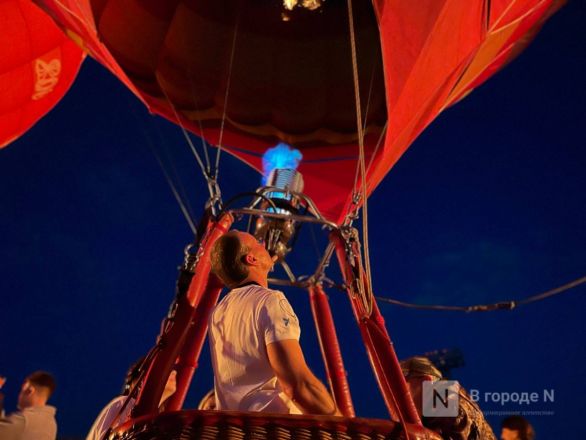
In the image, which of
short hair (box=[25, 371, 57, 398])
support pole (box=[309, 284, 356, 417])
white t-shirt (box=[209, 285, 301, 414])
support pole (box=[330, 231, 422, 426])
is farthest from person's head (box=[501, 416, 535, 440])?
short hair (box=[25, 371, 57, 398])

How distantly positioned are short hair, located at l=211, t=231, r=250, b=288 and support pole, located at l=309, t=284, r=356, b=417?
780 mm

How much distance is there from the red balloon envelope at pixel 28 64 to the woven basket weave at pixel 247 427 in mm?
3560

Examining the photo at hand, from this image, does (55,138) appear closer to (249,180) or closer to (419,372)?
(249,180)

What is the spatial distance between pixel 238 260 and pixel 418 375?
0.70m

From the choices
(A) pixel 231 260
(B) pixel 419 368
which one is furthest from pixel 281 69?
(A) pixel 231 260

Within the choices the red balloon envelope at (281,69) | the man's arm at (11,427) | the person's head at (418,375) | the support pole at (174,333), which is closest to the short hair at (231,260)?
the support pole at (174,333)

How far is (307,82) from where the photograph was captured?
3.74 metres

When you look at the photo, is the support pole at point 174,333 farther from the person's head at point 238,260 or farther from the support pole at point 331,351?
the support pole at point 331,351

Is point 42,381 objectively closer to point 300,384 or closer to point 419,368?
point 419,368

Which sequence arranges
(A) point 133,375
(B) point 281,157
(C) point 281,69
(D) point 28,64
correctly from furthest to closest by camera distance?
(D) point 28,64
(B) point 281,157
(C) point 281,69
(A) point 133,375

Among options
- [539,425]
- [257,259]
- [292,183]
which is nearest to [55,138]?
[539,425]

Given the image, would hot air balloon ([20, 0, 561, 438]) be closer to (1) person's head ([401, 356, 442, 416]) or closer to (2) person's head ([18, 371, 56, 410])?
(1) person's head ([401, 356, 442, 416])

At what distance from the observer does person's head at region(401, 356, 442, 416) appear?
1.80 metres

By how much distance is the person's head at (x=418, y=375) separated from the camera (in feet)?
5.91
